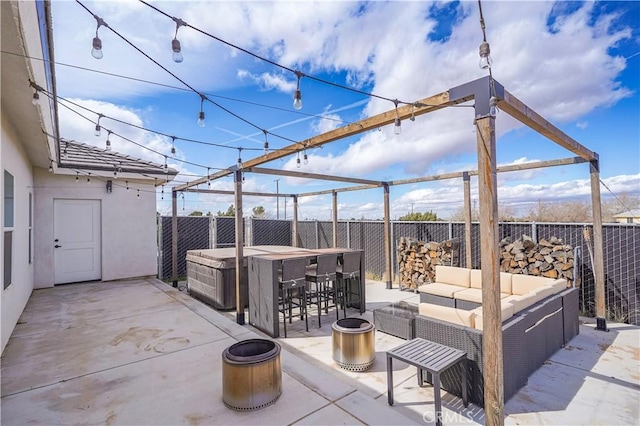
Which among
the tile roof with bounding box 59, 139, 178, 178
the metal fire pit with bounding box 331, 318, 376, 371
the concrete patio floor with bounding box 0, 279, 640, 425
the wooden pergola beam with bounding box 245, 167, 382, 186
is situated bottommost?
the concrete patio floor with bounding box 0, 279, 640, 425

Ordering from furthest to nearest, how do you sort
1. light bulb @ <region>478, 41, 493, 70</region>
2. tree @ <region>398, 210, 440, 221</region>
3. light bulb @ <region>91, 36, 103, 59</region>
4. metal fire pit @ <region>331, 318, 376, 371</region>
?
tree @ <region>398, 210, 440, 221</region>
metal fire pit @ <region>331, 318, 376, 371</region>
light bulb @ <region>478, 41, 493, 70</region>
light bulb @ <region>91, 36, 103, 59</region>

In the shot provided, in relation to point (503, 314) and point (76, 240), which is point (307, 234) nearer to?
point (76, 240)

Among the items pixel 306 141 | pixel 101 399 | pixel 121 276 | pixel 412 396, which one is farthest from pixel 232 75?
pixel 121 276

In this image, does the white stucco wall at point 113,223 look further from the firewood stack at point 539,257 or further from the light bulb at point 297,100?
the firewood stack at point 539,257

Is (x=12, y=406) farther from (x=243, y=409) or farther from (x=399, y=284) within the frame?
(x=399, y=284)

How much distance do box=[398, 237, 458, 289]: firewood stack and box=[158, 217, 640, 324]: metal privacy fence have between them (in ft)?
1.37

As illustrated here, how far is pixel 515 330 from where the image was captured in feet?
8.68

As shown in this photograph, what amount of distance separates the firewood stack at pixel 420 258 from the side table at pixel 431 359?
13.0ft

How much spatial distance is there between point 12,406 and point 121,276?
20.1ft

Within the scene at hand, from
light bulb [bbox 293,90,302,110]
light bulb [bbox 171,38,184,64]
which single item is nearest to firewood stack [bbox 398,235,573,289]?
light bulb [bbox 293,90,302,110]

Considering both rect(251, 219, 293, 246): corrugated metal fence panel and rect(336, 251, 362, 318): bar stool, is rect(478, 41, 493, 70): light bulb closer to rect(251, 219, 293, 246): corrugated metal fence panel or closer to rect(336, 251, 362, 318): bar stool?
rect(336, 251, 362, 318): bar stool

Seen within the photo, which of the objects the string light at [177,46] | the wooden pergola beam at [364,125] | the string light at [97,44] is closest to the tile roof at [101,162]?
the wooden pergola beam at [364,125]

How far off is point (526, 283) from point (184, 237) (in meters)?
8.42

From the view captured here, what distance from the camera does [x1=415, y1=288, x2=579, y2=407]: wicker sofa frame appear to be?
2.51m
